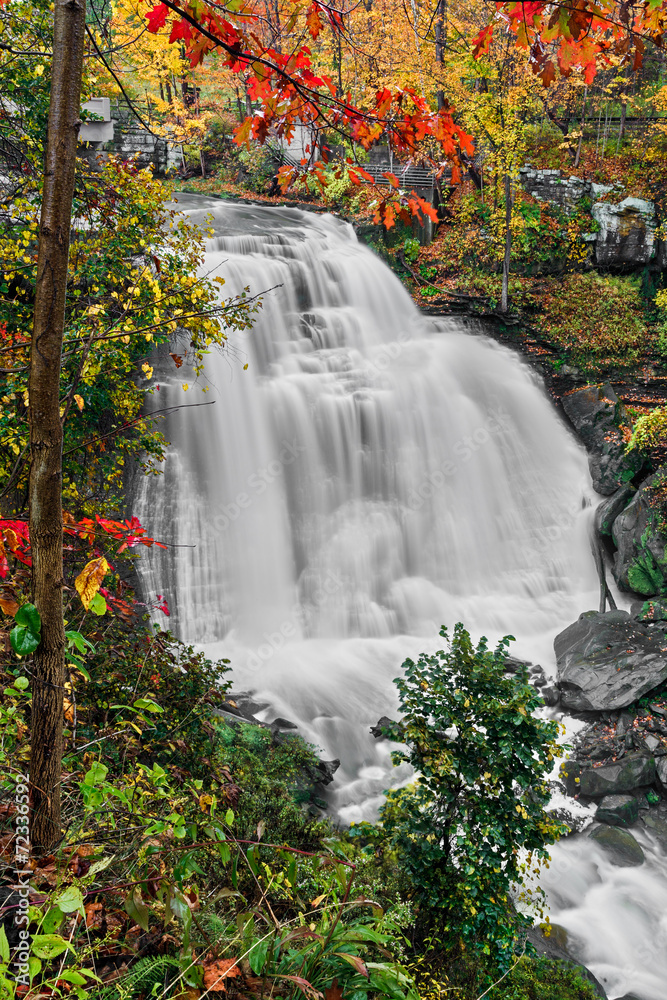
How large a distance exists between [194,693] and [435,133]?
389 centimetres

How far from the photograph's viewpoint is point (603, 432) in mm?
12211

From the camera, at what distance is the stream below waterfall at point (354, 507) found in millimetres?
8500

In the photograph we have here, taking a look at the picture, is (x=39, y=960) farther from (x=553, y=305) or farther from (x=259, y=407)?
(x=553, y=305)

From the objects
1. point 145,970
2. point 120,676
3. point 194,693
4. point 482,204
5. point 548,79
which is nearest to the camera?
point 145,970

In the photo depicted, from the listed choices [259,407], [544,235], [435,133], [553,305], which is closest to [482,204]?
[544,235]

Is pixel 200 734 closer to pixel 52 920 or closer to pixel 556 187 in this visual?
pixel 52 920

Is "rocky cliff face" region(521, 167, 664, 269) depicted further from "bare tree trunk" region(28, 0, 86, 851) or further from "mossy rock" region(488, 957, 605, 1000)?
"bare tree trunk" region(28, 0, 86, 851)

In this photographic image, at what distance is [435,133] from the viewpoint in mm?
2422

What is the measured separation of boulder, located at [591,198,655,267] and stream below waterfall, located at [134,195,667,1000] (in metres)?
4.32

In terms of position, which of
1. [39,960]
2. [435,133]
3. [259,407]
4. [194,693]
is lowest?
[194,693]

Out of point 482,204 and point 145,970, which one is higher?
point 482,204

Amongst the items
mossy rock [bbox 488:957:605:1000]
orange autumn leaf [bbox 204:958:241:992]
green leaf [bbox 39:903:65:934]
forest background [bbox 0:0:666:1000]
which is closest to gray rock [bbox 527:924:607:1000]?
mossy rock [bbox 488:957:605:1000]

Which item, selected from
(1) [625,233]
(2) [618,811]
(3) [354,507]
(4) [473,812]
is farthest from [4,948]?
(1) [625,233]

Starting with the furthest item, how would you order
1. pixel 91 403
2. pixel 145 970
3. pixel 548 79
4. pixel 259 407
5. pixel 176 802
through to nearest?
pixel 259 407, pixel 91 403, pixel 176 802, pixel 548 79, pixel 145 970
